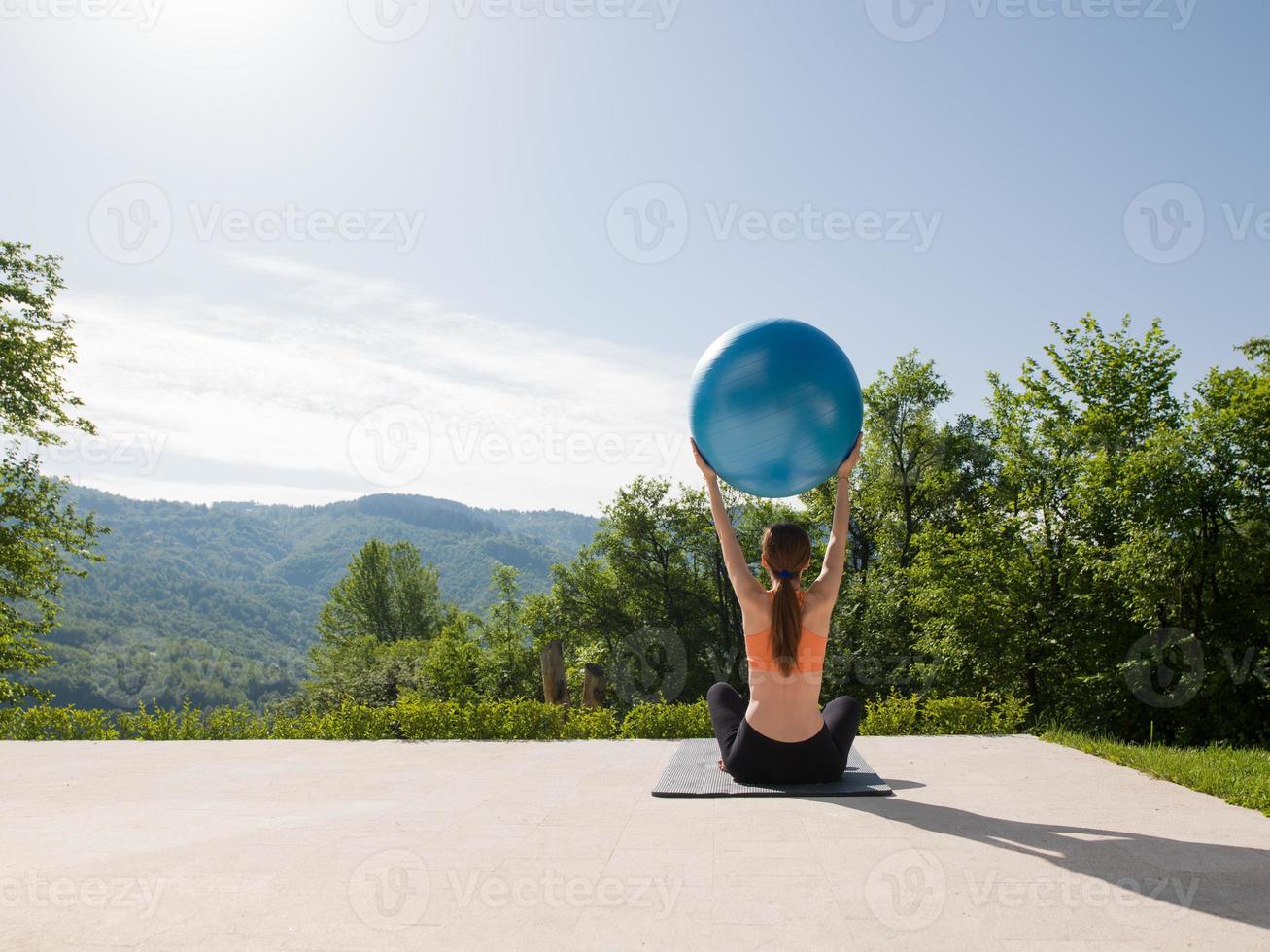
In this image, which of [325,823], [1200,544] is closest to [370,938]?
[325,823]

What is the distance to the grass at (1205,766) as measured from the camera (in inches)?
193

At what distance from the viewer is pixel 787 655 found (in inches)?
181

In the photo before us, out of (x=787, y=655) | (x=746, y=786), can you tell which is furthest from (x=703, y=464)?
(x=746, y=786)

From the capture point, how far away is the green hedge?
8203 millimetres

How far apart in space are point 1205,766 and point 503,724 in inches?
223

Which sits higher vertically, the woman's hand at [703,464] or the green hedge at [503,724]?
the woman's hand at [703,464]

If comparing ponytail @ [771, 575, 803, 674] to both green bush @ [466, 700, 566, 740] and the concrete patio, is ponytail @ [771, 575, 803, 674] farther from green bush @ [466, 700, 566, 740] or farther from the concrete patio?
green bush @ [466, 700, 566, 740]

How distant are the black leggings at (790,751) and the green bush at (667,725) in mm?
2842

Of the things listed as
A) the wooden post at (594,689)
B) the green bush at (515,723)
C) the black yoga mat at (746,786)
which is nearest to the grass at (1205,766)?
the black yoga mat at (746,786)

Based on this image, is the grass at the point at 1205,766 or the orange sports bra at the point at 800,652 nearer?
the orange sports bra at the point at 800,652

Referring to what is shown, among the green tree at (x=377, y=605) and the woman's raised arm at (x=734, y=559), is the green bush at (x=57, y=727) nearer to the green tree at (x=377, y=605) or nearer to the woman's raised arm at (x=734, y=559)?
the woman's raised arm at (x=734, y=559)

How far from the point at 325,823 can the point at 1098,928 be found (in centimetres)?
360

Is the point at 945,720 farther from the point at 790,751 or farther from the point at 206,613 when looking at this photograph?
the point at 206,613

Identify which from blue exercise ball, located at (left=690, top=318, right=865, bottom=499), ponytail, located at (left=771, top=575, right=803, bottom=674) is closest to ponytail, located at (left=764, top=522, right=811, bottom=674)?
ponytail, located at (left=771, top=575, right=803, bottom=674)
